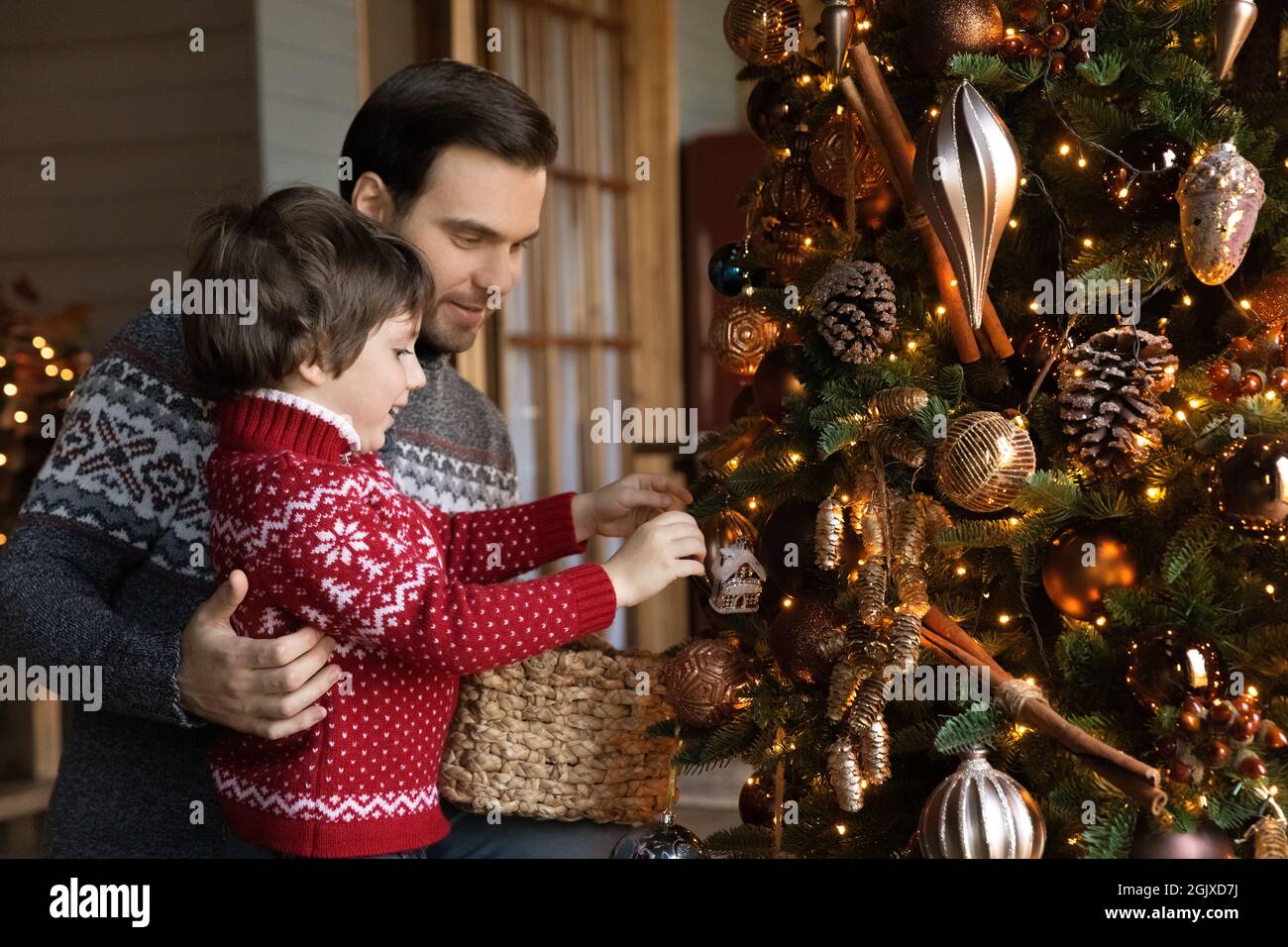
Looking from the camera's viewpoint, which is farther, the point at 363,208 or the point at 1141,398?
the point at 363,208

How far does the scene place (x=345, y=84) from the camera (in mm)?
3152

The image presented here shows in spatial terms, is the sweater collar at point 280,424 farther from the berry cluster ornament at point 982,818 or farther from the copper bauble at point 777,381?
the berry cluster ornament at point 982,818

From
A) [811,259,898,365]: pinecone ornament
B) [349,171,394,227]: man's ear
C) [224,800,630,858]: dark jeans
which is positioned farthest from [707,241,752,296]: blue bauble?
[224,800,630,858]: dark jeans

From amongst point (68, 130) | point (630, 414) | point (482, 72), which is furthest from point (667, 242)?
point (482, 72)

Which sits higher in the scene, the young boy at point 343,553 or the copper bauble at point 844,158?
the copper bauble at point 844,158

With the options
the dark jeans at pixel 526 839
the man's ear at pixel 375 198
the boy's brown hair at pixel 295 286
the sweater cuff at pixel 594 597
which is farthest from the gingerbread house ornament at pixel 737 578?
the man's ear at pixel 375 198

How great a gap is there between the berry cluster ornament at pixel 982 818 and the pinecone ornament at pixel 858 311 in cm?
38

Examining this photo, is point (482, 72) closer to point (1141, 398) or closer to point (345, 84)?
point (1141, 398)

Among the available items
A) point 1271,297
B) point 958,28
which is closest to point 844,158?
point 958,28

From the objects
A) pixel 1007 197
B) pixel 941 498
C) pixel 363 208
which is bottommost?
pixel 941 498

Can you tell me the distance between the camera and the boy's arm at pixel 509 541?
59.0 inches

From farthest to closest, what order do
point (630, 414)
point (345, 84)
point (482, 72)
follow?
point (630, 414) < point (345, 84) < point (482, 72)

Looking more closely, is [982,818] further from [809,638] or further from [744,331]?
[744,331]

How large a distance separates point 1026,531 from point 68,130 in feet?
9.88
